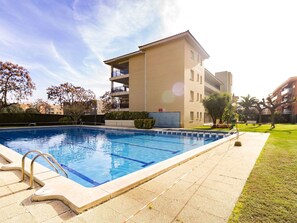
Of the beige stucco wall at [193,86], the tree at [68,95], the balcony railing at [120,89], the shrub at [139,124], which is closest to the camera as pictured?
the shrub at [139,124]

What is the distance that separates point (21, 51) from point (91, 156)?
13062mm

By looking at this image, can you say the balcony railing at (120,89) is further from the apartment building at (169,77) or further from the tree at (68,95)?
the tree at (68,95)

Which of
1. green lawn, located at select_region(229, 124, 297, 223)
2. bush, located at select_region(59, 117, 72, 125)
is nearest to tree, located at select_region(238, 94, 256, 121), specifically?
bush, located at select_region(59, 117, 72, 125)

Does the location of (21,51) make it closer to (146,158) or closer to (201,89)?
(146,158)

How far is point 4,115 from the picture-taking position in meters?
23.3

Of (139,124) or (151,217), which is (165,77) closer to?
(139,124)

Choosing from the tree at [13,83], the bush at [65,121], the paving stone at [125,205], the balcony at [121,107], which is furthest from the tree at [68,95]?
the paving stone at [125,205]

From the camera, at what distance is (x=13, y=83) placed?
23.9 m

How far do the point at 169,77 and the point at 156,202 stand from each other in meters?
20.1

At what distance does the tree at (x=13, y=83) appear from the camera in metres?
23.1

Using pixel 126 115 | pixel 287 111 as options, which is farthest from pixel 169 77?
pixel 287 111

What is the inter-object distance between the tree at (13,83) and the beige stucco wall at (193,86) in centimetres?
2357

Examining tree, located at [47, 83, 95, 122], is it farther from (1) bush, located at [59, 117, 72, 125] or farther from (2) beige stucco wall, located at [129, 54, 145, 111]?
(2) beige stucco wall, located at [129, 54, 145, 111]

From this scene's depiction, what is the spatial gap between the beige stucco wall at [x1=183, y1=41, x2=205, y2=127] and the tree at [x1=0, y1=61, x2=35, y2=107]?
23.6 meters
